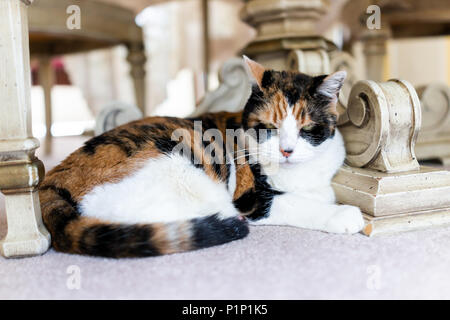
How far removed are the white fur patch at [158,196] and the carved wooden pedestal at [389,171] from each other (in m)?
0.33

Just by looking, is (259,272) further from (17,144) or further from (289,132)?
(17,144)

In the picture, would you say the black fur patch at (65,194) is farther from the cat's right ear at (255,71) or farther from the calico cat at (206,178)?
the cat's right ear at (255,71)

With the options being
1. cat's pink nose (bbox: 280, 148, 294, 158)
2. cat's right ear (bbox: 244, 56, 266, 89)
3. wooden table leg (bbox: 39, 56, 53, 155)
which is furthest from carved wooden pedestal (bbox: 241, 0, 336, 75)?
wooden table leg (bbox: 39, 56, 53, 155)

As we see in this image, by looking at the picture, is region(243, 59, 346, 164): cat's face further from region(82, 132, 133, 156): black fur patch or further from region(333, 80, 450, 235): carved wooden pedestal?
region(82, 132, 133, 156): black fur patch

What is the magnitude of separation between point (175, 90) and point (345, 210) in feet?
9.32

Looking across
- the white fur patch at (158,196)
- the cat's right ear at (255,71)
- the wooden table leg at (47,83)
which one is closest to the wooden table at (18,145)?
the white fur patch at (158,196)

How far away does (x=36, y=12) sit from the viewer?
1294mm

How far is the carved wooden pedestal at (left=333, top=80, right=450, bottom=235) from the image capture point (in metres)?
0.89

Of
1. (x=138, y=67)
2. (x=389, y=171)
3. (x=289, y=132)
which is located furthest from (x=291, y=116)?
(x=138, y=67)

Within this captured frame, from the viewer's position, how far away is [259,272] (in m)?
0.68

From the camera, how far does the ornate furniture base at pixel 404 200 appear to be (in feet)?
2.87

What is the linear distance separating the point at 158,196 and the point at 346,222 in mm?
410
